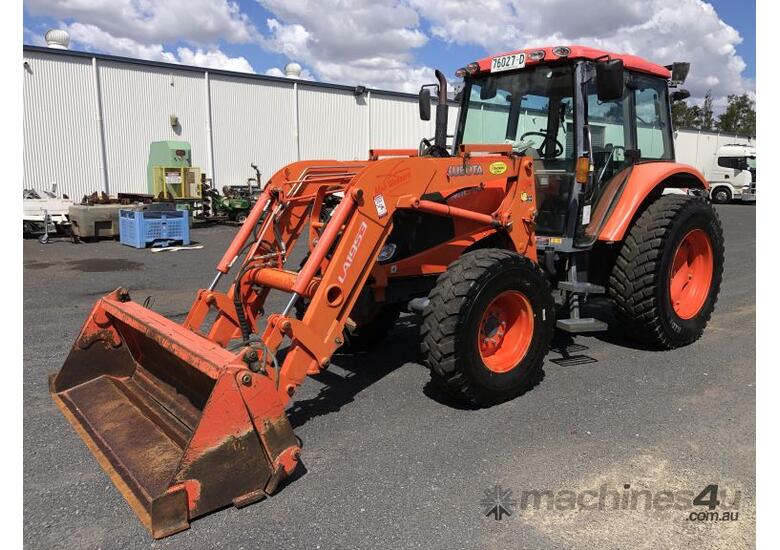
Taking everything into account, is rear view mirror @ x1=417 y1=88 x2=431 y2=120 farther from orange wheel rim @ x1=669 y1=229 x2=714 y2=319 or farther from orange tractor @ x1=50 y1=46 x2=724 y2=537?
orange wheel rim @ x1=669 y1=229 x2=714 y2=319

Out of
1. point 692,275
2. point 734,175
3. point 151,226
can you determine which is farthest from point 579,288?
point 734,175

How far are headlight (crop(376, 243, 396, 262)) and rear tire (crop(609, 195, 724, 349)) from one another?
212 cm

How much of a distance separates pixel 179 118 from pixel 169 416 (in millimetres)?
16795

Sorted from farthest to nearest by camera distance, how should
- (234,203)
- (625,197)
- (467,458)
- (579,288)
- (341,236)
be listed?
(234,203), (625,197), (579,288), (341,236), (467,458)

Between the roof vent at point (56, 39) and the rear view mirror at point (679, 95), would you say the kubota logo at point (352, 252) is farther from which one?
the roof vent at point (56, 39)

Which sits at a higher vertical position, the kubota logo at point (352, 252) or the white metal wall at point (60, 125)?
the white metal wall at point (60, 125)

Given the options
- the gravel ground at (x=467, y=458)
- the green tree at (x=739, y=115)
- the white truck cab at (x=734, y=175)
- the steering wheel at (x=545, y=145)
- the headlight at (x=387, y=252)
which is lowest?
the gravel ground at (x=467, y=458)

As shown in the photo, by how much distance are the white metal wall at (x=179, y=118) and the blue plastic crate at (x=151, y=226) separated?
4844 millimetres

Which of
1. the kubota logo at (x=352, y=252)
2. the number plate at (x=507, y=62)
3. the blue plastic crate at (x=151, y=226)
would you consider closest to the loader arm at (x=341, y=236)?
the kubota logo at (x=352, y=252)

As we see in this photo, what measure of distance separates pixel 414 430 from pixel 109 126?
55.0ft

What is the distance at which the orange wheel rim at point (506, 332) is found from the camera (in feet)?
14.3

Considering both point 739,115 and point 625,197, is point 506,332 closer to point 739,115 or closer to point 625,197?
point 625,197

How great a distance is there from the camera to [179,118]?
1852cm

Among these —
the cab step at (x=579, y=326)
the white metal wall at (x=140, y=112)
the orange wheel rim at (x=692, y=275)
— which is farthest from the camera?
the white metal wall at (x=140, y=112)
